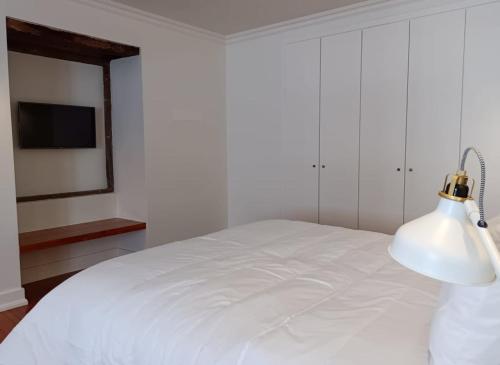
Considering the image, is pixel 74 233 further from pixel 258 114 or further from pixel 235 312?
pixel 235 312

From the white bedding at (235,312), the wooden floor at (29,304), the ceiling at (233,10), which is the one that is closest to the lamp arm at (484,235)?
the white bedding at (235,312)

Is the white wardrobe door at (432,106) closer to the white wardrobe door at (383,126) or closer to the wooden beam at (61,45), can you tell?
the white wardrobe door at (383,126)

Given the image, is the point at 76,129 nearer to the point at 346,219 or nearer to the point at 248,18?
the point at 248,18

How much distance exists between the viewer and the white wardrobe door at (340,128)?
3637 mm

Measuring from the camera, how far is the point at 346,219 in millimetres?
3758

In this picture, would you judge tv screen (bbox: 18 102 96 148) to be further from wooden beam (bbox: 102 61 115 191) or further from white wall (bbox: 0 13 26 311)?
white wall (bbox: 0 13 26 311)

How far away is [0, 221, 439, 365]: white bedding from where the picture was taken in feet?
3.50

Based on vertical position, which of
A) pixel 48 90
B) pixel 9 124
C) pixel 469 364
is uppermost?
pixel 48 90

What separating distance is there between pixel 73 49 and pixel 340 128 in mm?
2589

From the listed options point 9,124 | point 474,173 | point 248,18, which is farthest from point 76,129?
point 474,173

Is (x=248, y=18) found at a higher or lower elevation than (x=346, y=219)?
higher

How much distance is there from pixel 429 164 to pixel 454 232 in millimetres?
2963

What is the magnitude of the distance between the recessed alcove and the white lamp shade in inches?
124

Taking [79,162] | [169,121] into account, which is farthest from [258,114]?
[79,162]
